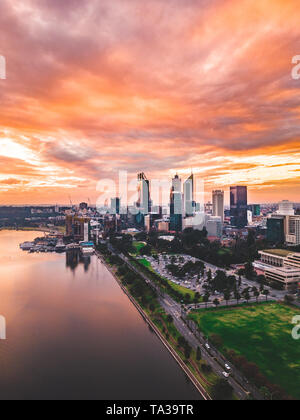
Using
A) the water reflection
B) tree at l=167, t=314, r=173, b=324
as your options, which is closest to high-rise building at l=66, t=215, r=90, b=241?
the water reflection

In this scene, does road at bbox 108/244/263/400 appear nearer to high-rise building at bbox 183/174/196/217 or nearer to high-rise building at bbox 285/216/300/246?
high-rise building at bbox 285/216/300/246

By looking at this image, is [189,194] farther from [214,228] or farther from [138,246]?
[138,246]

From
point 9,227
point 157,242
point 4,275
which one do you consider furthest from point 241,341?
point 9,227

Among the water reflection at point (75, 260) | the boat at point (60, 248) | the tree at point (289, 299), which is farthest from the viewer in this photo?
the boat at point (60, 248)

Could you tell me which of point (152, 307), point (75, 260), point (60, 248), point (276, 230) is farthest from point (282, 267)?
point (60, 248)

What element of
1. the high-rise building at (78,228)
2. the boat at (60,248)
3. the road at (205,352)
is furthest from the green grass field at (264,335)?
the high-rise building at (78,228)

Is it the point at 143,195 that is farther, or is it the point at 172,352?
the point at 143,195

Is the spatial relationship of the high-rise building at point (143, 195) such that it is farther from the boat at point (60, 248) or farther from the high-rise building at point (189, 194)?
the boat at point (60, 248)

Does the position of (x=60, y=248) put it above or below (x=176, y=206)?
below
